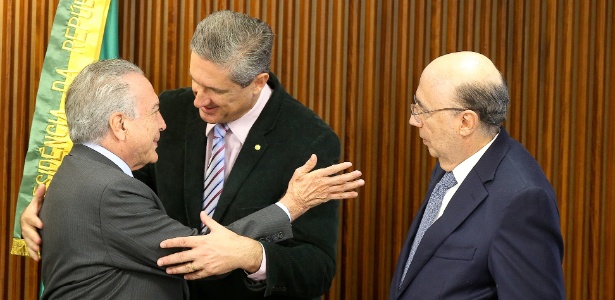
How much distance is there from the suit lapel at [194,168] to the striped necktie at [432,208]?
2.33 ft

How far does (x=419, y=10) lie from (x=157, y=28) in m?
1.17

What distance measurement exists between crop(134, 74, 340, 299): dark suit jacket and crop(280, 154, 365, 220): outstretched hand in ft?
0.54

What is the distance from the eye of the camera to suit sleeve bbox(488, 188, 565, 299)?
84.7 inches

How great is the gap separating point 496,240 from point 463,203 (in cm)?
17

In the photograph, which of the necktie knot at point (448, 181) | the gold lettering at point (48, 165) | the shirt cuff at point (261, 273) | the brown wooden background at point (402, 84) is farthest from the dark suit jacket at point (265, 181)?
the brown wooden background at point (402, 84)

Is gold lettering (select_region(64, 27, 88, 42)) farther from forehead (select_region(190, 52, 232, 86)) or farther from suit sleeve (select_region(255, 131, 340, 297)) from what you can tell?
suit sleeve (select_region(255, 131, 340, 297))

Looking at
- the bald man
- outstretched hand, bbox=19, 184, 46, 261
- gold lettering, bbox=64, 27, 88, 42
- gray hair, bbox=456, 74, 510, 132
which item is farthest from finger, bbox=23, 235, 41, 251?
gold lettering, bbox=64, 27, 88, 42

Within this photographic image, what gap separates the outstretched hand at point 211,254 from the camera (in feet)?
7.63

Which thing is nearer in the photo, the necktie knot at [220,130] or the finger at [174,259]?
the finger at [174,259]

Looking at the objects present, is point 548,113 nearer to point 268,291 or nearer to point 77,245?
point 268,291

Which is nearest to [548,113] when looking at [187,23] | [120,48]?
[187,23]

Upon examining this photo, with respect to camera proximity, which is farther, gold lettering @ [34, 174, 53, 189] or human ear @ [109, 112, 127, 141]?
gold lettering @ [34, 174, 53, 189]

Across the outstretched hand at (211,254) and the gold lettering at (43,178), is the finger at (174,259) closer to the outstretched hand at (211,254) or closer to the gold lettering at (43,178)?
the outstretched hand at (211,254)

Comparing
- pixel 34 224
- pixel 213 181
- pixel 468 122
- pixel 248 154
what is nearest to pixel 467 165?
pixel 468 122
